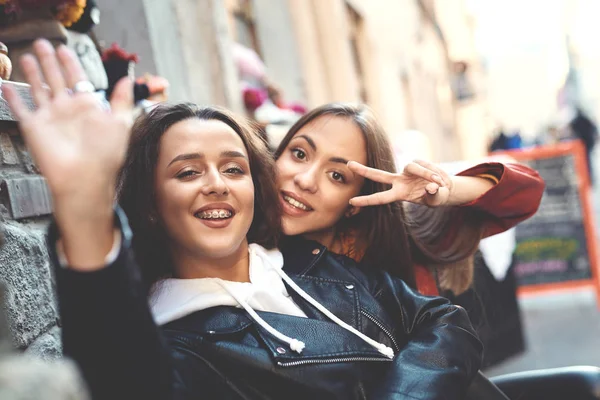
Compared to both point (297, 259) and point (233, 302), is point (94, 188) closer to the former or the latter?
point (233, 302)

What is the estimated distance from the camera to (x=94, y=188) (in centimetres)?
108

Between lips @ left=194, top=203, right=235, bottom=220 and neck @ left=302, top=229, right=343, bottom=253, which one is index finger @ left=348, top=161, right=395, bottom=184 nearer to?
neck @ left=302, top=229, right=343, bottom=253

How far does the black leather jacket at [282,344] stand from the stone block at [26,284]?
1.39 feet

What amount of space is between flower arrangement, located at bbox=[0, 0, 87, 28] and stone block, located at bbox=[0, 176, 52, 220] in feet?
1.77

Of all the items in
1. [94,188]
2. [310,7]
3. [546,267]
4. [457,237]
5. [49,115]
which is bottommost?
[546,267]

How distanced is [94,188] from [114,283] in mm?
152

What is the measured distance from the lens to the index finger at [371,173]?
7.20 ft

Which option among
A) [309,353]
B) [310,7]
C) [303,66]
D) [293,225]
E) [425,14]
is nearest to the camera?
[309,353]

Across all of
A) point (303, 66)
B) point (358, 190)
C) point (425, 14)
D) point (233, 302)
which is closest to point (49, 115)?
point (233, 302)

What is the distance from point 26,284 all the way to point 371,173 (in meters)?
1.06

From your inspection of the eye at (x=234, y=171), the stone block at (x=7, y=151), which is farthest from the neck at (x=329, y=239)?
the stone block at (x=7, y=151)

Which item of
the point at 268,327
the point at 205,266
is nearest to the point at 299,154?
the point at 205,266

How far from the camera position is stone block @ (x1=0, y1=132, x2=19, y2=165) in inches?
76.8

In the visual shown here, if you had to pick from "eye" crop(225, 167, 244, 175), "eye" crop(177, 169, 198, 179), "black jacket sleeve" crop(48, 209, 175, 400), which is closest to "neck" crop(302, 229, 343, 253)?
"eye" crop(225, 167, 244, 175)
